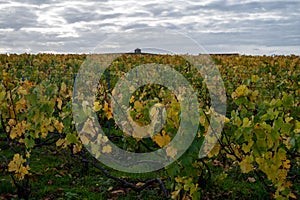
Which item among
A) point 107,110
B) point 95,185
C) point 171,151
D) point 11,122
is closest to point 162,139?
point 171,151

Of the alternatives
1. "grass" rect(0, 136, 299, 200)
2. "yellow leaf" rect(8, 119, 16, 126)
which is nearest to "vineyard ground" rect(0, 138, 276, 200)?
"grass" rect(0, 136, 299, 200)

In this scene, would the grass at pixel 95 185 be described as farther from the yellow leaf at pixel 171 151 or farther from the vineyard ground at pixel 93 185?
the yellow leaf at pixel 171 151

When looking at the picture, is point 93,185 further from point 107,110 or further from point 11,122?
point 107,110

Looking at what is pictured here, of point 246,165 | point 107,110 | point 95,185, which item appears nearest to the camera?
point 246,165

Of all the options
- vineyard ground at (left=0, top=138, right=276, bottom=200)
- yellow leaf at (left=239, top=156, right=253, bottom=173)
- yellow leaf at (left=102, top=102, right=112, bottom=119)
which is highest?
yellow leaf at (left=102, top=102, right=112, bottom=119)

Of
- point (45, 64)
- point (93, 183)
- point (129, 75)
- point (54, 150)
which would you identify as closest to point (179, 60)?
point (45, 64)

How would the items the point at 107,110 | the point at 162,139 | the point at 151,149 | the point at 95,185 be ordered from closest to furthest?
the point at 162,139 → the point at 107,110 → the point at 151,149 → the point at 95,185

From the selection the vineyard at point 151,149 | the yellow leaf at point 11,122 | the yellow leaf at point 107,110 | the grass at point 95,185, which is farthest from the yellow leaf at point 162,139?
the yellow leaf at point 11,122

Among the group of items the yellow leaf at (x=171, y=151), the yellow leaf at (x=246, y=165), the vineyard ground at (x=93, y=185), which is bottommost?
the vineyard ground at (x=93, y=185)

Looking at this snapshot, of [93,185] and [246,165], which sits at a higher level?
[246,165]

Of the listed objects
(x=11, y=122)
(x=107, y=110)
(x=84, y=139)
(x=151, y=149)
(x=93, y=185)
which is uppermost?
(x=107, y=110)

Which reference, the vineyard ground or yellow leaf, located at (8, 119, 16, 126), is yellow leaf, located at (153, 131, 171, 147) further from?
yellow leaf, located at (8, 119, 16, 126)

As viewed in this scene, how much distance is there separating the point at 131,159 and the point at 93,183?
2.11ft

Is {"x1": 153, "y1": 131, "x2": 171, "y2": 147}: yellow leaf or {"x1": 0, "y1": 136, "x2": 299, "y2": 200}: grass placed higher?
{"x1": 153, "y1": 131, "x2": 171, "y2": 147}: yellow leaf
